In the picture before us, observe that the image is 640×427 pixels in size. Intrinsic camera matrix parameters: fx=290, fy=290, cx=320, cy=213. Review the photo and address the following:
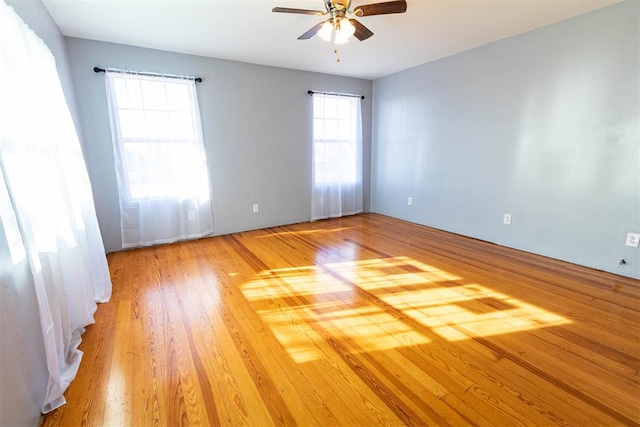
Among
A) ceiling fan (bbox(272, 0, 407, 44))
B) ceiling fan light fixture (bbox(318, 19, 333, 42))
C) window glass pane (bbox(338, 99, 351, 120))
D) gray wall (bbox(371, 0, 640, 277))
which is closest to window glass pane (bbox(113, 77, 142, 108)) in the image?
ceiling fan (bbox(272, 0, 407, 44))

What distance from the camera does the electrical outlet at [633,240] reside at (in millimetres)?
2508

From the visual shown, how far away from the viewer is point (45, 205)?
156 centimetres

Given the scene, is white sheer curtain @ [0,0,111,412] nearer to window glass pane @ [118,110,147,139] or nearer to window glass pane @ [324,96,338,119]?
window glass pane @ [118,110,147,139]

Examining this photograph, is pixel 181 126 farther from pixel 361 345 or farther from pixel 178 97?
pixel 361 345

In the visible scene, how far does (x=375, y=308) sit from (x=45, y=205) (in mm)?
2131

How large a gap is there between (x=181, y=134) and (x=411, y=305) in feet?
10.5

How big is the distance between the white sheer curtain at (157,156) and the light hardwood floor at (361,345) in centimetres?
69

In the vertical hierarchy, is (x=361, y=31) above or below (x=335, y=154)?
above

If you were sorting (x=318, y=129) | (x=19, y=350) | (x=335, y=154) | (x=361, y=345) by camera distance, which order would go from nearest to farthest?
(x=19, y=350)
(x=361, y=345)
(x=318, y=129)
(x=335, y=154)

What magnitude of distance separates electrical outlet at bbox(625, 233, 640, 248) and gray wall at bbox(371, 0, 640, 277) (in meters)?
0.04

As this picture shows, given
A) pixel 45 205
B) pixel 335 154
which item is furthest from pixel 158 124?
pixel 335 154

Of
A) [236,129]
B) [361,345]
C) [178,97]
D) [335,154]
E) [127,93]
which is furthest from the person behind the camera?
[335,154]

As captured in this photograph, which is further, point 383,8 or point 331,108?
point 331,108

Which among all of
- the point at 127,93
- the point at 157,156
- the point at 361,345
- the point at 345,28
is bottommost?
the point at 361,345
